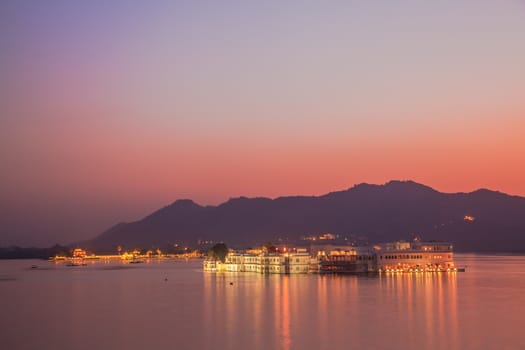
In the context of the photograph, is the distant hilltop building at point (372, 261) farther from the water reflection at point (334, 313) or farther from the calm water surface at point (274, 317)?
the calm water surface at point (274, 317)

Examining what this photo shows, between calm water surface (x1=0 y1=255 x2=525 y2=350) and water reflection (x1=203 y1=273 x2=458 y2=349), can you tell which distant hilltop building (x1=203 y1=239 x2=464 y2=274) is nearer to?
water reflection (x1=203 y1=273 x2=458 y2=349)

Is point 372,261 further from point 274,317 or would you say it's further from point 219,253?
point 274,317

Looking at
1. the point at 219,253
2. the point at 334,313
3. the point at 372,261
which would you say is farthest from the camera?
the point at 219,253

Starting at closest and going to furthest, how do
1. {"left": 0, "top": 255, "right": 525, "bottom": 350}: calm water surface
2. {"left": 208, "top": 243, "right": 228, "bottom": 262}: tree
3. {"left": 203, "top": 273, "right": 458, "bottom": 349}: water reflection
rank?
{"left": 0, "top": 255, "right": 525, "bottom": 350}: calm water surface
{"left": 203, "top": 273, "right": 458, "bottom": 349}: water reflection
{"left": 208, "top": 243, "right": 228, "bottom": 262}: tree

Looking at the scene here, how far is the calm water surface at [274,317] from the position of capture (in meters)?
22.8

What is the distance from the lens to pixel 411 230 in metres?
190

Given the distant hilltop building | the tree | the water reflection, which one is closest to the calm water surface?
the water reflection

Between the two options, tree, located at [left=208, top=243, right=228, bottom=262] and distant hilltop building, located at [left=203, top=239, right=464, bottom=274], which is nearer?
distant hilltop building, located at [left=203, top=239, right=464, bottom=274]

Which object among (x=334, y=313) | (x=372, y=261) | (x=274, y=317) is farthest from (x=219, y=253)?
(x=274, y=317)

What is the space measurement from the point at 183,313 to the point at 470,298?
47.0 ft

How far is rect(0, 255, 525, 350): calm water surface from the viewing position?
898 inches

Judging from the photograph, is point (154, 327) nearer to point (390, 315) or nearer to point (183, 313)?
point (183, 313)

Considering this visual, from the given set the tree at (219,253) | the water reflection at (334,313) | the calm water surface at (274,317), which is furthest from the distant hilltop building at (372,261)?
the calm water surface at (274,317)

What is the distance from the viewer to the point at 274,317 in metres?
28.2
